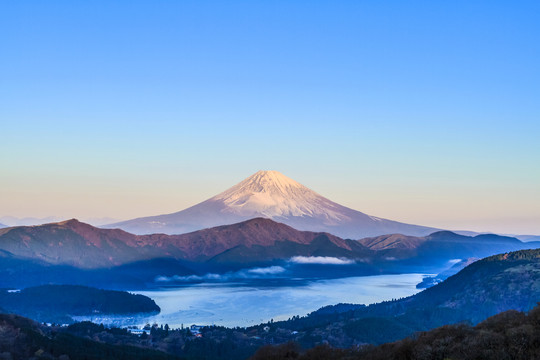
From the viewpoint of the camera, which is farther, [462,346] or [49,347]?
[49,347]

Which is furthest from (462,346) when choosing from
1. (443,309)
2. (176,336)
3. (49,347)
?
(443,309)

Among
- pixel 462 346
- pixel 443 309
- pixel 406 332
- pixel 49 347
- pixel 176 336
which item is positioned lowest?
pixel 406 332

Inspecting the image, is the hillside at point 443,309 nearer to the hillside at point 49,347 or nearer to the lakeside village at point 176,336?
the lakeside village at point 176,336

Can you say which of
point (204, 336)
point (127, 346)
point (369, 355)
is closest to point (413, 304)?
point (204, 336)

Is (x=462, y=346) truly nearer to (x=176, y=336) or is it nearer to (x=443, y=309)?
(x=176, y=336)

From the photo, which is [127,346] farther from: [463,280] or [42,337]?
A: [463,280]

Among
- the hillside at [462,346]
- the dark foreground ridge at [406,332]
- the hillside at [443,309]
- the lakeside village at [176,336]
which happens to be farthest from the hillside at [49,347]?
the hillside at [443,309]

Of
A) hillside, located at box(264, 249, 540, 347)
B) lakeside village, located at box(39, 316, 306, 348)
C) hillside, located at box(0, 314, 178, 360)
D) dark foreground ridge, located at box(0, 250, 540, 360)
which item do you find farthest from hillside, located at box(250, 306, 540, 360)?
lakeside village, located at box(39, 316, 306, 348)

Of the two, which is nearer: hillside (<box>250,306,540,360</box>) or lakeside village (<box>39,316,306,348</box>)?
hillside (<box>250,306,540,360</box>)

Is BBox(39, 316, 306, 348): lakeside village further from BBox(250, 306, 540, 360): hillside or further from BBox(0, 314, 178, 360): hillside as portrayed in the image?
BBox(250, 306, 540, 360): hillside

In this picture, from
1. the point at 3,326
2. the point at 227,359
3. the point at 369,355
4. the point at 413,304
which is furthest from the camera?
the point at 413,304

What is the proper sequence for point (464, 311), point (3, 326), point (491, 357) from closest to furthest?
point (491, 357) < point (3, 326) < point (464, 311)
